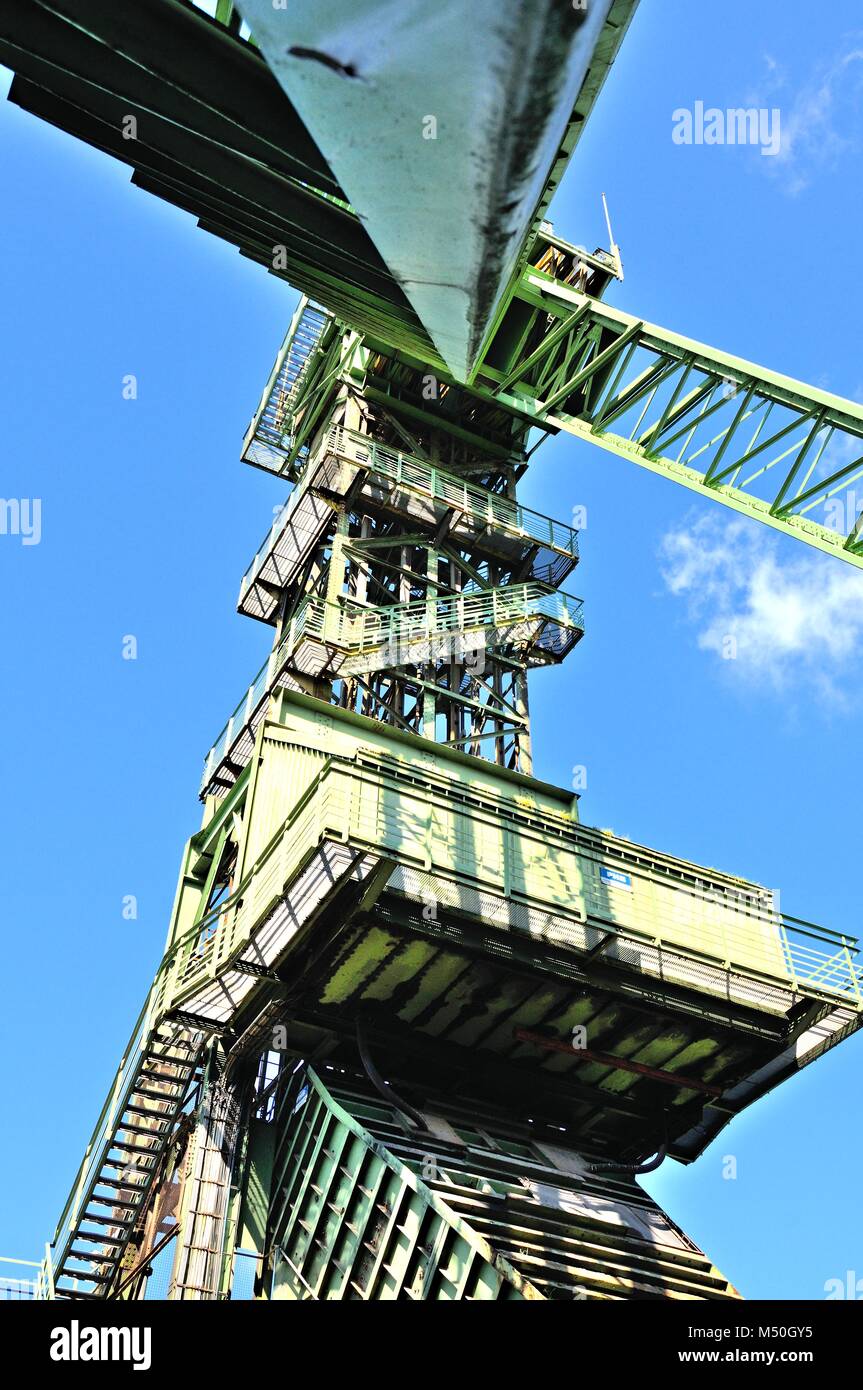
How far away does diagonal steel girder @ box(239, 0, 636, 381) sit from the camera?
2039 mm

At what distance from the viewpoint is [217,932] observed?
20797 mm

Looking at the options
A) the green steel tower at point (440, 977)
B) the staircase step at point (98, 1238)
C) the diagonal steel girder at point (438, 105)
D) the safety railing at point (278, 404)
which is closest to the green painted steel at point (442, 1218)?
the green steel tower at point (440, 977)

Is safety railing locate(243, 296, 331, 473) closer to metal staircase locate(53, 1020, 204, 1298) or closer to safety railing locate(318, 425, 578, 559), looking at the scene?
safety railing locate(318, 425, 578, 559)

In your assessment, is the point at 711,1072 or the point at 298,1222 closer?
the point at 298,1222

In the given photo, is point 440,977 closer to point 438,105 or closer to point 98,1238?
point 98,1238

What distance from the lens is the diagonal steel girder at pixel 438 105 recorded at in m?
2.04

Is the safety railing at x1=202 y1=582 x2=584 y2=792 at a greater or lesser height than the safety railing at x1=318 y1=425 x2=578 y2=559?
lesser

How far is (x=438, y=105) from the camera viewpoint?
2.25 meters

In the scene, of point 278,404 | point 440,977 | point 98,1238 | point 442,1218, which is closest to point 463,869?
point 440,977

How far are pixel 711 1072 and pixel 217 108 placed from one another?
20.0 metres

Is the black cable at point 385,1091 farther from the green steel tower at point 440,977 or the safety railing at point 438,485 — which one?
the safety railing at point 438,485

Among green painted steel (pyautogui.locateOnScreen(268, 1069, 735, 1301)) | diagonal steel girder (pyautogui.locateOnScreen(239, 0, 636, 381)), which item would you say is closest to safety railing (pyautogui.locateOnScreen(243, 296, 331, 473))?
green painted steel (pyautogui.locateOnScreen(268, 1069, 735, 1301))
